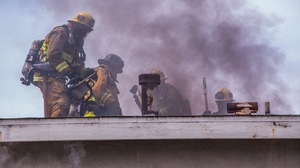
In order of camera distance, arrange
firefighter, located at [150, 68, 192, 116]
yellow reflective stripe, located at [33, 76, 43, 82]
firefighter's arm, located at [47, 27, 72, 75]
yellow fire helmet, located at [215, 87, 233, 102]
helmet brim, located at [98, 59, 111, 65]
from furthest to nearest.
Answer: yellow fire helmet, located at [215, 87, 233, 102], helmet brim, located at [98, 59, 111, 65], firefighter, located at [150, 68, 192, 116], yellow reflective stripe, located at [33, 76, 43, 82], firefighter's arm, located at [47, 27, 72, 75]

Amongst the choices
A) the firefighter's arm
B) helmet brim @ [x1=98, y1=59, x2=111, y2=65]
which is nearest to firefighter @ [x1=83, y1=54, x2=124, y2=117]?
helmet brim @ [x1=98, y1=59, x2=111, y2=65]

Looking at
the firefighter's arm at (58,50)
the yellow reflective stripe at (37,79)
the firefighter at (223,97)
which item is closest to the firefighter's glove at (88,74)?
the firefighter's arm at (58,50)

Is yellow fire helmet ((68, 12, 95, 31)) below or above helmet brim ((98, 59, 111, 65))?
above

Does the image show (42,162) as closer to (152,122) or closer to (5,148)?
(5,148)

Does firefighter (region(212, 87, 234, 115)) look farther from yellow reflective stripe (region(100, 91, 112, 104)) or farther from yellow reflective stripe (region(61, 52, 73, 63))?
yellow reflective stripe (region(61, 52, 73, 63))

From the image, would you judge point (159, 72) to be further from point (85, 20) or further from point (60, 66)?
point (60, 66)

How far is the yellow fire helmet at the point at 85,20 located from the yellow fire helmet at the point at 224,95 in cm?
675

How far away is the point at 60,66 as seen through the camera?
1623cm

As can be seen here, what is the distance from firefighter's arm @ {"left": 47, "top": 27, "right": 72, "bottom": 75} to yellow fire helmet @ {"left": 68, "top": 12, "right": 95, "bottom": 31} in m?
1.47

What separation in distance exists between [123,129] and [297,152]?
1.80m

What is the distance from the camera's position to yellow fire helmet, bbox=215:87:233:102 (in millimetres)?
22656

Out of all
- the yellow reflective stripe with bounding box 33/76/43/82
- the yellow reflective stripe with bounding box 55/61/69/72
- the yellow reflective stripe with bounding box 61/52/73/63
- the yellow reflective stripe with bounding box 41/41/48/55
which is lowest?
the yellow reflective stripe with bounding box 33/76/43/82

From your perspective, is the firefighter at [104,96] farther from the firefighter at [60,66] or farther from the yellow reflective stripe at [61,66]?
the yellow reflective stripe at [61,66]

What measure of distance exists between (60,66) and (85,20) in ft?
7.83
